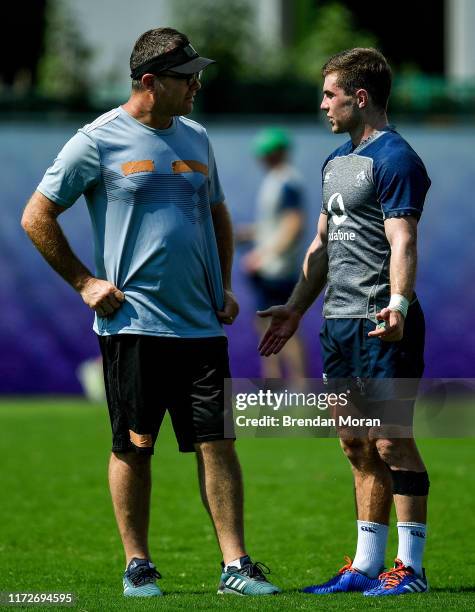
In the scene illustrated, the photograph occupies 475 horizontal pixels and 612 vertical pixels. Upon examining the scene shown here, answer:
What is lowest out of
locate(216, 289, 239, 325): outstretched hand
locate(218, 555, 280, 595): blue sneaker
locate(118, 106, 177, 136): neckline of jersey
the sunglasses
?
locate(218, 555, 280, 595): blue sneaker

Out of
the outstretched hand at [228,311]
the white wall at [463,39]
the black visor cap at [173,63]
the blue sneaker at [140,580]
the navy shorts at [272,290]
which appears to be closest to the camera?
the blue sneaker at [140,580]

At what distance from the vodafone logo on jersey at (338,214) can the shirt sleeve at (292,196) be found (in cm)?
801

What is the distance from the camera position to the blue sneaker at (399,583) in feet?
17.6

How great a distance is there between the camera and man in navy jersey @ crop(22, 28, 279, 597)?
18.2 feet

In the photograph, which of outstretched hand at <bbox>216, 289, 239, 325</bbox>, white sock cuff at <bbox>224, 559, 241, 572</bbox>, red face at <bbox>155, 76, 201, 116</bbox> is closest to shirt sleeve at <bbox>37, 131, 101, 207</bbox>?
red face at <bbox>155, 76, 201, 116</bbox>

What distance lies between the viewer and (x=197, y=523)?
784 cm

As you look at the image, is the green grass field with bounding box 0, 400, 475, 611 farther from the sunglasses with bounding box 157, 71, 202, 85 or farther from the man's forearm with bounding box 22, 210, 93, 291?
the sunglasses with bounding box 157, 71, 202, 85

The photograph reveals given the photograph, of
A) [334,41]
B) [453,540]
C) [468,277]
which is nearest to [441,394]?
[453,540]

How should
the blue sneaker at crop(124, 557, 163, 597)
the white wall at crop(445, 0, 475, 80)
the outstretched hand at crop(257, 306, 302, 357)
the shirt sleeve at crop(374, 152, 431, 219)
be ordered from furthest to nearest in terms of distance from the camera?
the white wall at crop(445, 0, 475, 80)
the outstretched hand at crop(257, 306, 302, 357)
the blue sneaker at crop(124, 557, 163, 597)
the shirt sleeve at crop(374, 152, 431, 219)

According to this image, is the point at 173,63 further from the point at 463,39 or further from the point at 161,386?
the point at 463,39

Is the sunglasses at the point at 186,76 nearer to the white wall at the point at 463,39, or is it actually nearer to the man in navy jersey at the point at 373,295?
the man in navy jersey at the point at 373,295

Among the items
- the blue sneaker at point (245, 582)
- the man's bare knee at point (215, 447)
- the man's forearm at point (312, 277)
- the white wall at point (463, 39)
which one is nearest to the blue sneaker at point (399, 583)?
the blue sneaker at point (245, 582)

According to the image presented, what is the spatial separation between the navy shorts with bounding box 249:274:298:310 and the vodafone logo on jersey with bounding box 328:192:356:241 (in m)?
7.89

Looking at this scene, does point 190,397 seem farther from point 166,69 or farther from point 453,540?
point 453,540
